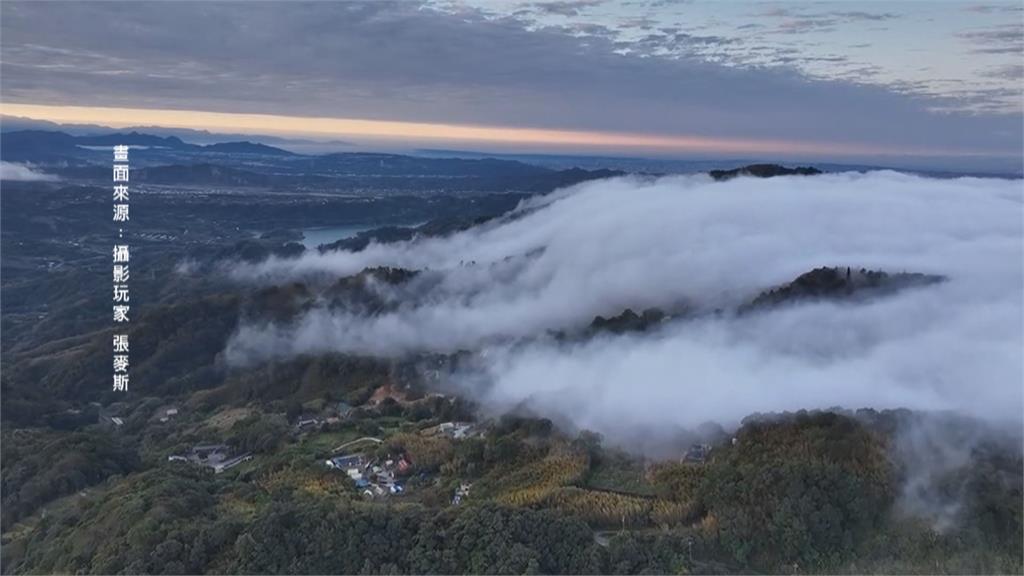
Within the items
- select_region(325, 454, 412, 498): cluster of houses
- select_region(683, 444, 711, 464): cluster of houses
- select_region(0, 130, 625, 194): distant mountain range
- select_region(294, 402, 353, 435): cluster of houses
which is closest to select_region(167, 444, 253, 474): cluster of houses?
select_region(294, 402, 353, 435): cluster of houses

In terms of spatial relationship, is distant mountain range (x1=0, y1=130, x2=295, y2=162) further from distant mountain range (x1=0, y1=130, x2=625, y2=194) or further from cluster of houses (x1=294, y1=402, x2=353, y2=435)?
cluster of houses (x1=294, y1=402, x2=353, y2=435)

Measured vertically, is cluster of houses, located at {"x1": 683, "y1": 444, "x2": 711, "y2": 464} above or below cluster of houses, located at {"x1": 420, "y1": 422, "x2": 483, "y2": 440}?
above

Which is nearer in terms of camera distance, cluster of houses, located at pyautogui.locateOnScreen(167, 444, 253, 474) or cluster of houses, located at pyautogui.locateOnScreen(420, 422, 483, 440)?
cluster of houses, located at pyautogui.locateOnScreen(420, 422, 483, 440)

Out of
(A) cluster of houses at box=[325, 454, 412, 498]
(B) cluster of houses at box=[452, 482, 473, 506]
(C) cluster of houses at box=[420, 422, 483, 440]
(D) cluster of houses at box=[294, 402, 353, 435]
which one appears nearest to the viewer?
(B) cluster of houses at box=[452, 482, 473, 506]

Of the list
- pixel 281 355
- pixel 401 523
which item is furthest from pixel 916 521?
pixel 281 355

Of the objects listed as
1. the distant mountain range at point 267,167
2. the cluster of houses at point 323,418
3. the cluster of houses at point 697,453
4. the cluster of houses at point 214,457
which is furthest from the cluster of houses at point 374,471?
the distant mountain range at point 267,167

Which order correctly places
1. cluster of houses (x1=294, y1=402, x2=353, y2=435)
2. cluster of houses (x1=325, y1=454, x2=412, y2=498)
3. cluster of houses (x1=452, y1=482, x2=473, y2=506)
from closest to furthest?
cluster of houses (x1=452, y1=482, x2=473, y2=506), cluster of houses (x1=325, y1=454, x2=412, y2=498), cluster of houses (x1=294, y1=402, x2=353, y2=435)

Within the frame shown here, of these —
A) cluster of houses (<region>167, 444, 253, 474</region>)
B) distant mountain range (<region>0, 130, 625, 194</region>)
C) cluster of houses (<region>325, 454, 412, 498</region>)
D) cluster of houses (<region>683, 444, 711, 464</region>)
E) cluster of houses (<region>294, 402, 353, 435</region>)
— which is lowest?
cluster of houses (<region>167, 444, 253, 474</region>)

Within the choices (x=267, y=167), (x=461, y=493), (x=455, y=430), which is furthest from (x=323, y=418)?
(x=267, y=167)
